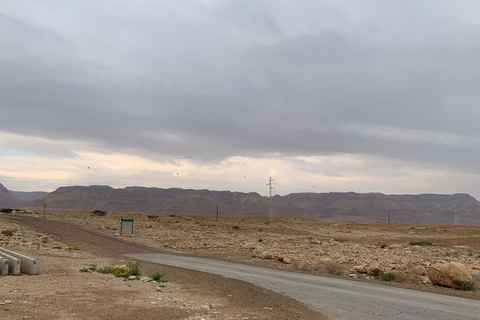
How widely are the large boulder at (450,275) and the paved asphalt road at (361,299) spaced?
2907 mm

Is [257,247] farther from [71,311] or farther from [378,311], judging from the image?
[71,311]

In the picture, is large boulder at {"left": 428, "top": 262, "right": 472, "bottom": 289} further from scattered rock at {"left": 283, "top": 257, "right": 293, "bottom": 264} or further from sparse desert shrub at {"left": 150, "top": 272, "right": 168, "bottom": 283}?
sparse desert shrub at {"left": 150, "top": 272, "right": 168, "bottom": 283}

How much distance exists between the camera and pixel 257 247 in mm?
31141

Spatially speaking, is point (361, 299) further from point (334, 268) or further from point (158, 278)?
point (334, 268)

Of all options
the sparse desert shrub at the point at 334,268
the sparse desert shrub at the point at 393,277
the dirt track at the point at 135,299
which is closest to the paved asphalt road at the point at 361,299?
the dirt track at the point at 135,299

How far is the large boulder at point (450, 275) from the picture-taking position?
1606cm

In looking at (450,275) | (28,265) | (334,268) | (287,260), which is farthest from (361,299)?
(28,265)

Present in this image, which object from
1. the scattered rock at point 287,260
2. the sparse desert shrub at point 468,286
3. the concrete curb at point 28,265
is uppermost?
the concrete curb at point 28,265

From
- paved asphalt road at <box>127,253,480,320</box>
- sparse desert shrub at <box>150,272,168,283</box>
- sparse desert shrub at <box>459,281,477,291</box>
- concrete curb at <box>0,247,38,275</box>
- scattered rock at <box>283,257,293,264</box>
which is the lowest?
scattered rock at <box>283,257,293,264</box>

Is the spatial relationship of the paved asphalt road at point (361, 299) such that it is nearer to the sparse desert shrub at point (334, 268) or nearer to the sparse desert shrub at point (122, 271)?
the sparse desert shrub at point (334, 268)

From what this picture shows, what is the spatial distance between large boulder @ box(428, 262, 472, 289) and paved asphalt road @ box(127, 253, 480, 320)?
2907mm

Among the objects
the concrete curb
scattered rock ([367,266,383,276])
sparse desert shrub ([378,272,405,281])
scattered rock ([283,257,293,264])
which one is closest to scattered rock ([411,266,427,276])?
scattered rock ([367,266,383,276])

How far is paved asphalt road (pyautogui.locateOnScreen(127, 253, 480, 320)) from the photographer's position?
10336 mm

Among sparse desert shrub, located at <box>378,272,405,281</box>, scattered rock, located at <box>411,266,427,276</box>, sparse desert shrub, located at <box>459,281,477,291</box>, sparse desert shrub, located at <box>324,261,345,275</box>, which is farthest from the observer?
sparse desert shrub, located at <box>324,261,345,275</box>
